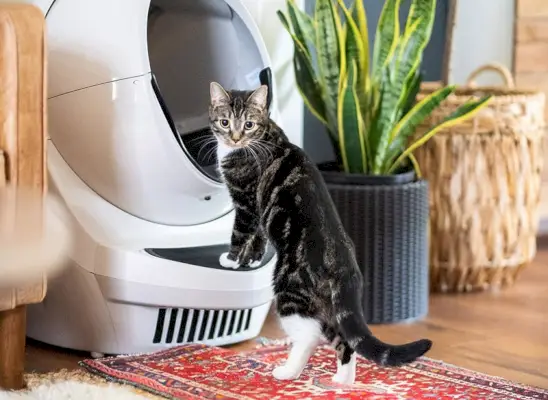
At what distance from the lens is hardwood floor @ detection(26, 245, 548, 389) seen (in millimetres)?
1703

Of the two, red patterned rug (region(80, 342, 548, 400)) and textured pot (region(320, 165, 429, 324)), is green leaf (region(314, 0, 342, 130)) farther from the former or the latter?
red patterned rug (region(80, 342, 548, 400))

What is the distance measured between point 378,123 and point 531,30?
97cm

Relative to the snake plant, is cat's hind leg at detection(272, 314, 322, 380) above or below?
below

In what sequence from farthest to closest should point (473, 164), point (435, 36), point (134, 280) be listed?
point (435, 36)
point (473, 164)
point (134, 280)

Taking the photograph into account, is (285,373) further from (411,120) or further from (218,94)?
(411,120)

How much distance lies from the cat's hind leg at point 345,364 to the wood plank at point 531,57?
1.53 metres

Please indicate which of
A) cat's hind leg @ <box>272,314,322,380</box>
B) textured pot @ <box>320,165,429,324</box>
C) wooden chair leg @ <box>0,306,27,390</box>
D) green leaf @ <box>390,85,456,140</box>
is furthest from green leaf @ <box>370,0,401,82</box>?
wooden chair leg @ <box>0,306,27,390</box>

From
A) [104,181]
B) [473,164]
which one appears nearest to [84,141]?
[104,181]

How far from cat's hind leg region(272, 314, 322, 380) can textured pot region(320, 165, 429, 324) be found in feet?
1.56

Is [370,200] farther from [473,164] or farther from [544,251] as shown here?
[544,251]

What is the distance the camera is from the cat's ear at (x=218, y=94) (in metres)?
1.64

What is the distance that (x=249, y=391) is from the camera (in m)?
1.51

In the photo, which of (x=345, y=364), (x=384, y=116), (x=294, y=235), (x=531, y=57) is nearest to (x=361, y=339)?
(x=345, y=364)

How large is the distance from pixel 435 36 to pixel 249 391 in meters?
1.65
